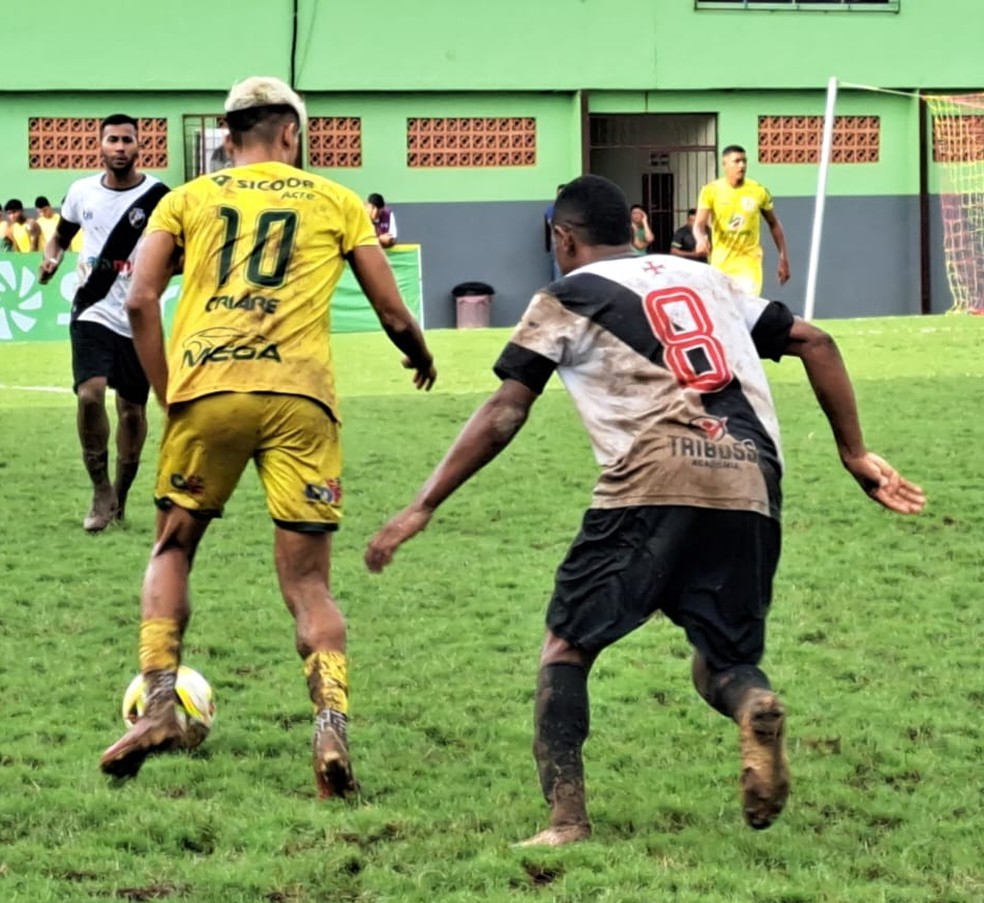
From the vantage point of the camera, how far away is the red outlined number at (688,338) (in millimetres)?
4574

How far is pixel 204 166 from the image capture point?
30.3 meters

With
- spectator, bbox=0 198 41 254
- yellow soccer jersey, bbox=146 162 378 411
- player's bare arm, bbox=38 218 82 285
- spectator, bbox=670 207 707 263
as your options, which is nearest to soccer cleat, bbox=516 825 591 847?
yellow soccer jersey, bbox=146 162 378 411

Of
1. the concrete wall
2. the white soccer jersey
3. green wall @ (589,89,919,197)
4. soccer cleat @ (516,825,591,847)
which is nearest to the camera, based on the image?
soccer cleat @ (516,825,591,847)

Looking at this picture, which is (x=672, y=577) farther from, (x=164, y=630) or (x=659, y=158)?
(x=659, y=158)

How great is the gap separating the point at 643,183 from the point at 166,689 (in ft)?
102

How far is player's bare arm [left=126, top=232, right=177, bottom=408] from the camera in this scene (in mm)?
5273

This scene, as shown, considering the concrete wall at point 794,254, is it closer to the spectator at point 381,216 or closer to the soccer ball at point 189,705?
the spectator at point 381,216

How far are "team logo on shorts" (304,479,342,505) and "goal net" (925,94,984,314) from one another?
28.5m

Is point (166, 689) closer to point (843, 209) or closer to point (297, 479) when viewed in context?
point (297, 479)

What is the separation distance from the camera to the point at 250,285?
17.1ft

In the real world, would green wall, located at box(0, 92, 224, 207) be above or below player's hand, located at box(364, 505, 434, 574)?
above

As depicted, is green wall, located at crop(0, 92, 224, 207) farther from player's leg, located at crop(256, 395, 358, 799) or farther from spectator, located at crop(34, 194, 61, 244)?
player's leg, located at crop(256, 395, 358, 799)

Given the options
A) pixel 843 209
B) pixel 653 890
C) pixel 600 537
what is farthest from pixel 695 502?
pixel 843 209

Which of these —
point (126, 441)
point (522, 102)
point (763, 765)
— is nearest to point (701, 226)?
point (126, 441)
